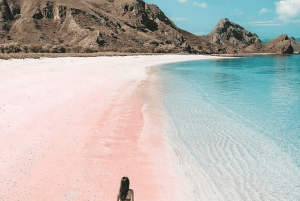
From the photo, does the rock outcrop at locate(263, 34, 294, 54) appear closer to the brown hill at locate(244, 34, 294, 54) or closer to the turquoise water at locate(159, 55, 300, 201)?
the brown hill at locate(244, 34, 294, 54)

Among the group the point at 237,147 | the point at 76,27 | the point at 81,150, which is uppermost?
the point at 76,27

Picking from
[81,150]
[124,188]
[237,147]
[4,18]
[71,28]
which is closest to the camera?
[124,188]

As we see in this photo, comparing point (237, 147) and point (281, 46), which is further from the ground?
point (281, 46)

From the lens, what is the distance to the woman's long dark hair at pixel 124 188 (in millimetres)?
4434

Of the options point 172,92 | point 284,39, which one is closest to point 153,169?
point 172,92

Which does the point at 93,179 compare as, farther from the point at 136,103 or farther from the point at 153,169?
the point at 136,103

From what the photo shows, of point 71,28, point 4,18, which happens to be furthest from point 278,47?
point 4,18

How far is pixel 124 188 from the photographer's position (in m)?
4.48

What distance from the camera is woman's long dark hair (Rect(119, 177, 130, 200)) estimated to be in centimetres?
443

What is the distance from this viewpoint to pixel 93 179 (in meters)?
7.10

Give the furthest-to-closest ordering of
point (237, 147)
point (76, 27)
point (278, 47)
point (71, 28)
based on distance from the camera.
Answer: point (278, 47) → point (71, 28) → point (76, 27) → point (237, 147)

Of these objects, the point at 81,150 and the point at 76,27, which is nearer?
the point at 81,150

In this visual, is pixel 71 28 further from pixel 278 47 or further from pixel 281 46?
pixel 278 47

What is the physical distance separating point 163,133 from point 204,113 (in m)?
4.25
